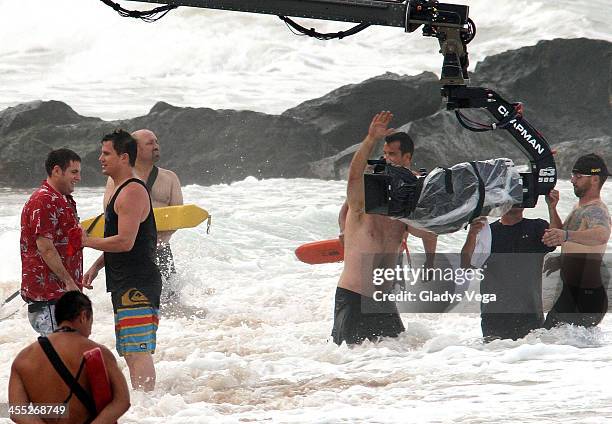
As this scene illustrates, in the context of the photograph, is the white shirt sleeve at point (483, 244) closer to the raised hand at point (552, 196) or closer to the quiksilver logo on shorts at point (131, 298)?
the raised hand at point (552, 196)

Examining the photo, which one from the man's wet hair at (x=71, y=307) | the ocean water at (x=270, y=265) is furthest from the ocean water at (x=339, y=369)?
the man's wet hair at (x=71, y=307)

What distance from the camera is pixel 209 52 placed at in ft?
86.8

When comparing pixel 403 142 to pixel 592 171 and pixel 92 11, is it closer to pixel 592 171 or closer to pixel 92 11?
pixel 592 171

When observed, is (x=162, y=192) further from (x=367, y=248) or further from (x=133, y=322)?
(x=133, y=322)

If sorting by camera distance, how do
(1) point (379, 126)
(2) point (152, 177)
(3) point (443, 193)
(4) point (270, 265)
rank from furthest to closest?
Result: (4) point (270, 265)
(2) point (152, 177)
(3) point (443, 193)
(1) point (379, 126)

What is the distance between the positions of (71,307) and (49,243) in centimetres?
139

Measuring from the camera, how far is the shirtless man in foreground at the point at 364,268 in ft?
17.5

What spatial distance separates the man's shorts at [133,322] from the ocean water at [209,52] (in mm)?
19190

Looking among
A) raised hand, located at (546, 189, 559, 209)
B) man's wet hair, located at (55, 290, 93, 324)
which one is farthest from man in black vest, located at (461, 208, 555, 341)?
man's wet hair, located at (55, 290, 93, 324)

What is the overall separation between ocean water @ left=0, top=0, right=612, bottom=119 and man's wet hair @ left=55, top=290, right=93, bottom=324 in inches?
808

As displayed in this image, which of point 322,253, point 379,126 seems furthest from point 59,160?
point 322,253

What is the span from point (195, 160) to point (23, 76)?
598cm

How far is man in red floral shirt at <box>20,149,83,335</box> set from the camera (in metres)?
4.54

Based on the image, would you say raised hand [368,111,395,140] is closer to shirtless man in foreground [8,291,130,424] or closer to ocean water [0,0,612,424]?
ocean water [0,0,612,424]
